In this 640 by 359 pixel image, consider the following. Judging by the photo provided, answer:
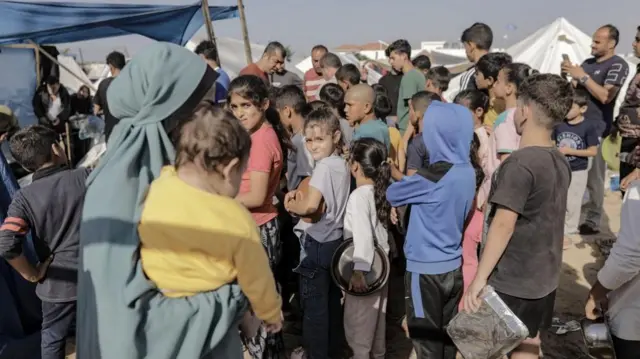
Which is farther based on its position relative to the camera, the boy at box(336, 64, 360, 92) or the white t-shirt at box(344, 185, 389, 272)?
the boy at box(336, 64, 360, 92)

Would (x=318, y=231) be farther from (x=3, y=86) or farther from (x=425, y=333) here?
(x=3, y=86)

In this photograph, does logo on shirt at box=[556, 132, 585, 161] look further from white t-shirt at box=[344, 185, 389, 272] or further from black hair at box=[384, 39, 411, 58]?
white t-shirt at box=[344, 185, 389, 272]

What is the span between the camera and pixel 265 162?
110 inches

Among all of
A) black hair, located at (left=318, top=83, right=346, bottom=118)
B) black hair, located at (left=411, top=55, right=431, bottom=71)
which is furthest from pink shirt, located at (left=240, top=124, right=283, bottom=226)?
black hair, located at (left=411, top=55, right=431, bottom=71)

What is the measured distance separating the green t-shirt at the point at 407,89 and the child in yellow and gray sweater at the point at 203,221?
4.46m

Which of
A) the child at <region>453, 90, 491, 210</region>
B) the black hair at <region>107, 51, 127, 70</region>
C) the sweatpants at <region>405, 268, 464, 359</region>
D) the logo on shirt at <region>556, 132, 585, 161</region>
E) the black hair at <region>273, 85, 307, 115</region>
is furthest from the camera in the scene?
the black hair at <region>107, 51, 127, 70</region>

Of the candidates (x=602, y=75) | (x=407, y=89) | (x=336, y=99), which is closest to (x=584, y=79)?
(x=602, y=75)

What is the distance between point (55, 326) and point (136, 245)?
1.93 metres

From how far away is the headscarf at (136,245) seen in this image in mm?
1455

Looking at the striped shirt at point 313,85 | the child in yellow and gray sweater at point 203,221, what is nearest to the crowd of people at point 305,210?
the child in yellow and gray sweater at point 203,221

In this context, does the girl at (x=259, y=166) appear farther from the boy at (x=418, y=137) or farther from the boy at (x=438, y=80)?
the boy at (x=438, y=80)

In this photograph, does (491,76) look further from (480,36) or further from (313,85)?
(313,85)

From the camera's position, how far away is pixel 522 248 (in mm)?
2510

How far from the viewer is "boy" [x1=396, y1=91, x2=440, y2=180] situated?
4.07 metres
